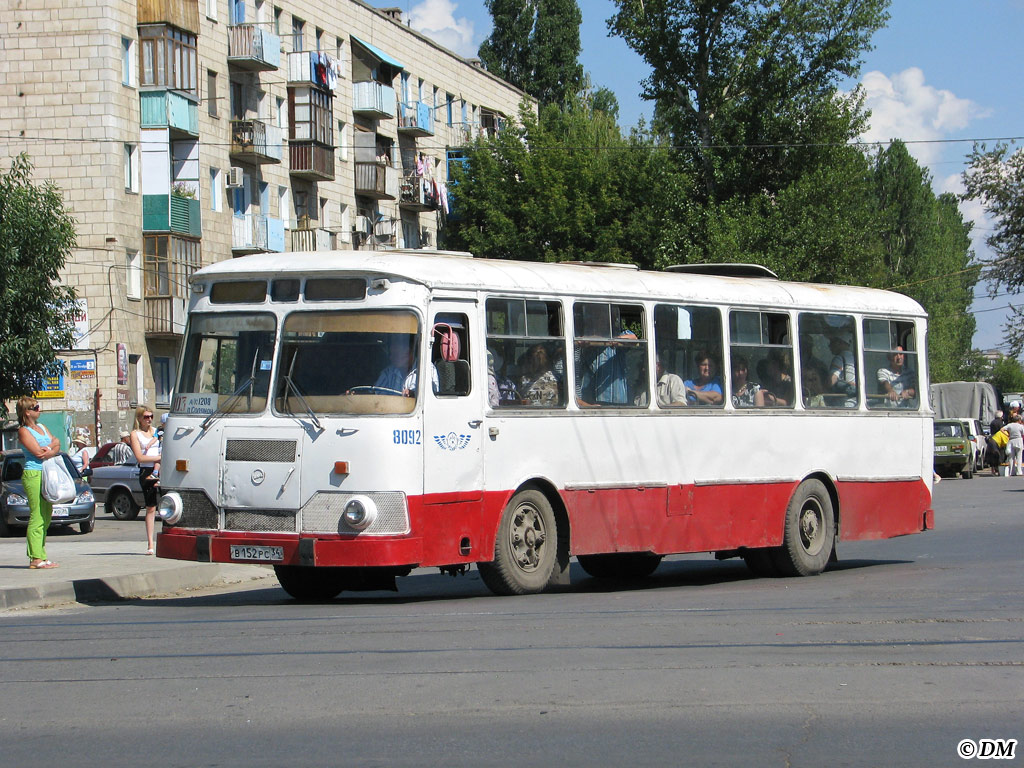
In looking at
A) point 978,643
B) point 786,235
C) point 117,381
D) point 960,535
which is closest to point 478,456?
point 978,643

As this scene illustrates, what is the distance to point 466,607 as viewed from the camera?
11461 mm

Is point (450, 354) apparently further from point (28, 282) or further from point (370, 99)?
point (370, 99)

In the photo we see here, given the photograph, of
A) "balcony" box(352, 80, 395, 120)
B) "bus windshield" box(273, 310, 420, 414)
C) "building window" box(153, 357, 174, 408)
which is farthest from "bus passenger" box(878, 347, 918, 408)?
"balcony" box(352, 80, 395, 120)

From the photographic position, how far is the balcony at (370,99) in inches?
2323

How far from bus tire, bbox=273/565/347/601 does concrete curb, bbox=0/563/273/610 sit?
1914 millimetres

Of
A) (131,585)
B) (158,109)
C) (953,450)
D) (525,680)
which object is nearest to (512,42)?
(158,109)

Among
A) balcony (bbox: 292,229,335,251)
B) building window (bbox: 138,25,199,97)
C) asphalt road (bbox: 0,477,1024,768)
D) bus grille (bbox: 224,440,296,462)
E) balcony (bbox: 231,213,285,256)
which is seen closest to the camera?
asphalt road (bbox: 0,477,1024,768)

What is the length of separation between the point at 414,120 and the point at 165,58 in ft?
65.6

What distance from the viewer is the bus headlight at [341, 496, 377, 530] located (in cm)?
1105

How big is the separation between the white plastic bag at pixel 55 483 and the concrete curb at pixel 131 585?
1216 millimetres

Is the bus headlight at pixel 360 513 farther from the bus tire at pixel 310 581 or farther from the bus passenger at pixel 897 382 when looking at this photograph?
the bus passenger at pixel 897 382

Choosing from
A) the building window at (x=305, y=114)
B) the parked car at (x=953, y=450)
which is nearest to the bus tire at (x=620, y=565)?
the parked car at (x=953, y=450)

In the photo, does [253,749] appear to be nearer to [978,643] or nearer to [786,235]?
[978,643]

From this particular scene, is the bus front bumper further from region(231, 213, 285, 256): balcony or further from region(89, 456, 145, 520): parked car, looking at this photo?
region(231, 213, 285, 256): balcony
